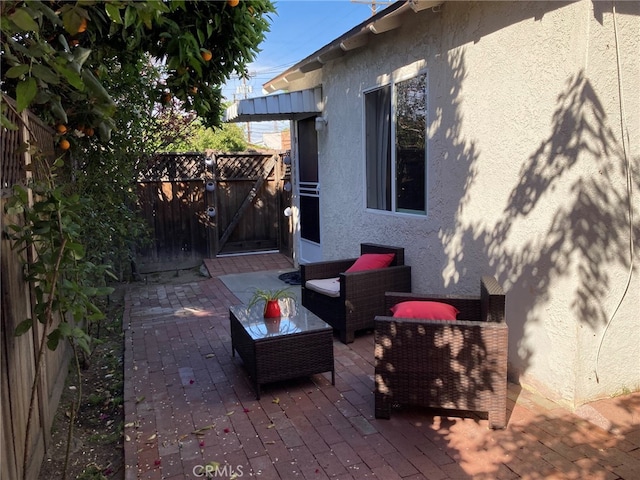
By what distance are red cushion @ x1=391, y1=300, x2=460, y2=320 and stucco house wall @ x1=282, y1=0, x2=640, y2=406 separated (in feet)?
2.04

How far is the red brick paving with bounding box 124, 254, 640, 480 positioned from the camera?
9.08 ft

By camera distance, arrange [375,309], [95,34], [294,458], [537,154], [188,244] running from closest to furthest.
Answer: [95,34], [294,458], [537,154], [375,309], [188,244]

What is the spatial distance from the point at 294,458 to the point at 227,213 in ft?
23.5

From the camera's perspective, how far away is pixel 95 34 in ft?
8.87

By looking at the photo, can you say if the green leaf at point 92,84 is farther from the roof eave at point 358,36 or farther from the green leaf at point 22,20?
the roof eave at point 358,36

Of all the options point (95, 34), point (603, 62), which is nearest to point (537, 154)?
point (603, 62)

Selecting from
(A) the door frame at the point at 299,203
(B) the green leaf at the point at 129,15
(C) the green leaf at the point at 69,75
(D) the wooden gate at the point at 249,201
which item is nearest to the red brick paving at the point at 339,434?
(C) the green leaf at the point at 69,75

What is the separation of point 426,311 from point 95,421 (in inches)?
101

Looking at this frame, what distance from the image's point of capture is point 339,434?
10.4 ft

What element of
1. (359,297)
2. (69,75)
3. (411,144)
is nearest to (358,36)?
(411,144)

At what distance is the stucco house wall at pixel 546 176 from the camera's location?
316 centimetres

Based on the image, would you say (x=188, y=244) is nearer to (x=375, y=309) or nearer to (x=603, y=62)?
(x=375, y=309)

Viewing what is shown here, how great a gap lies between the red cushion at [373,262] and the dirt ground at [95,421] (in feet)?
8.43

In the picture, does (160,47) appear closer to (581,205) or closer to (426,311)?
(426,311)
